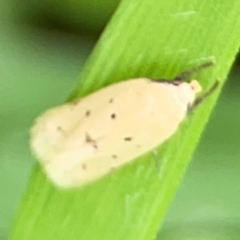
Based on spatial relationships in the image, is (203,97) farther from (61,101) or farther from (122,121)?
(61,101)

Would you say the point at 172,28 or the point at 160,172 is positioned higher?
the point at 172,28

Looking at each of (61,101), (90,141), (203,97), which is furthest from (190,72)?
(61,101)

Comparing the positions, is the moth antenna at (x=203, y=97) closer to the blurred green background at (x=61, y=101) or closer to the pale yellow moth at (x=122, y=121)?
the pale yellow moth at (x=122, y=121)

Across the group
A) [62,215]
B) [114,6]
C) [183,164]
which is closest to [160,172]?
Answer: [183,164]

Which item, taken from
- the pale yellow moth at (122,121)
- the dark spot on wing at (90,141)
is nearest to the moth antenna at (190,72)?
the pale yellow moth at (122,121)

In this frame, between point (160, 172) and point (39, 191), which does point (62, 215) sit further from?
point (160, 172)
